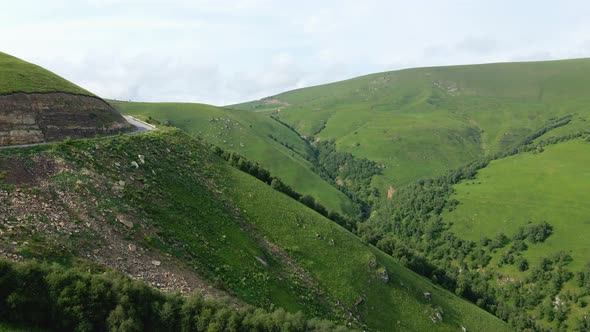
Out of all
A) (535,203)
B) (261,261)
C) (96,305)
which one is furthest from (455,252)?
(96,305)

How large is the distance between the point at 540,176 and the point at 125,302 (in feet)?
647

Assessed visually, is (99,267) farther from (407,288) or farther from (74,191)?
(407,288)

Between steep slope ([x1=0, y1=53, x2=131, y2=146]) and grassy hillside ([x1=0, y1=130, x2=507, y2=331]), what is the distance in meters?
5.42

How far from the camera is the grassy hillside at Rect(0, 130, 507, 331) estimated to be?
37.2 meters

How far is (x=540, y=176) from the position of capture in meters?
178

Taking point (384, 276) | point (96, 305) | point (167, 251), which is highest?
point (167, 251)

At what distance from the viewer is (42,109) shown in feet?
177

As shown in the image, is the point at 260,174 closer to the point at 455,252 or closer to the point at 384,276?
the point at 384,276

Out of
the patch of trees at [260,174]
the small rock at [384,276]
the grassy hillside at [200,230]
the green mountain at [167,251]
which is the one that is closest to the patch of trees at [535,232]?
the grassy hillside at [200,230]

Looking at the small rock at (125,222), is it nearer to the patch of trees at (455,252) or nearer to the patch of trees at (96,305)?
the patch of trees at (96,305)

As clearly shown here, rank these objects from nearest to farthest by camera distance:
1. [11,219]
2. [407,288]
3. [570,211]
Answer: [11,219] → [407,288] → [570,211]

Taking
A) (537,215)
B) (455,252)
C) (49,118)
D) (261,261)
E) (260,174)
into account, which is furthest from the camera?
(537,215)

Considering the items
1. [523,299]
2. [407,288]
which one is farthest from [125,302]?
[523,299]

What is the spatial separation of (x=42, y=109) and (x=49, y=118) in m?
1.70
